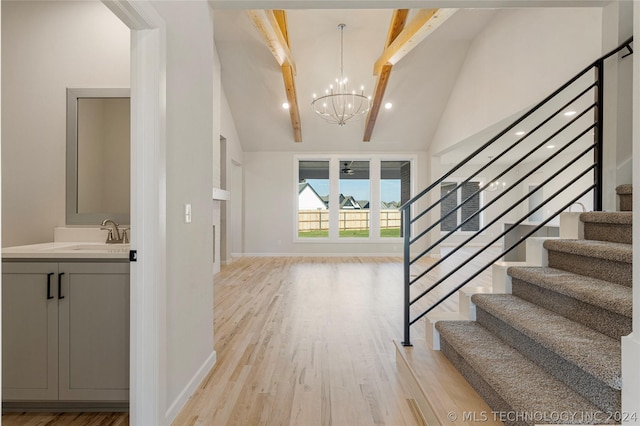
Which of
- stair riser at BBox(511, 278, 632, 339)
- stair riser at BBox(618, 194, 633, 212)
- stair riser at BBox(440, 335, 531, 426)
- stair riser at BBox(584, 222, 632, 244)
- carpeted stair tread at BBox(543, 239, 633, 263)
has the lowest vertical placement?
stair riser at BBox(440, 335, 531, 426)

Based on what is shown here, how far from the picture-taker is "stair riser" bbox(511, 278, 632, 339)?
154 cm

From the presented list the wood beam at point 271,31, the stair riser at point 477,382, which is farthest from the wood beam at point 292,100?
the stair riser at point 477,382

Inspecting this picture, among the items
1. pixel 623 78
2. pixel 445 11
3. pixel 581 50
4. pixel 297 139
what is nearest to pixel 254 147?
pixel 297 139

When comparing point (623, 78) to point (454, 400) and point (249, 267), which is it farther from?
point (249, 267)

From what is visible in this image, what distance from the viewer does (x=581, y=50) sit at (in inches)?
138

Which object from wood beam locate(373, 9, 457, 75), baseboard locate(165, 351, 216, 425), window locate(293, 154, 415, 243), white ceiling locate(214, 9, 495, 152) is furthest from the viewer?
window locate(293, 154, 415, 243)

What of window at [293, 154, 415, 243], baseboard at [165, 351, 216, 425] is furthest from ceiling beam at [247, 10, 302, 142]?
baseboard at [165, 351, 216, 425]

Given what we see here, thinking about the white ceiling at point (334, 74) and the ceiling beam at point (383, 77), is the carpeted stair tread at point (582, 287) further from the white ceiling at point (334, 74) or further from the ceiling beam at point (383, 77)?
the white ceiling at point (334, 74)

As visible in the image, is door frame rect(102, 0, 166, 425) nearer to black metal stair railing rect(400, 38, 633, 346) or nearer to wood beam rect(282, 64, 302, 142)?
black metal stair railing rect(400, 38, 633, 346)

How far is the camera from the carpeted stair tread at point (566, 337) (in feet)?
4.36

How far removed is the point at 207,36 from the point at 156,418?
245 centimetres

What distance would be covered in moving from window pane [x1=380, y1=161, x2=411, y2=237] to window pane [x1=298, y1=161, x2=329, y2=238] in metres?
1.42

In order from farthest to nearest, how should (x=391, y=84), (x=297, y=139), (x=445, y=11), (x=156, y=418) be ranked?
(x=297, y=139) < (x=391, y=84) < (x=445, y=11) < (x=156, y=418)

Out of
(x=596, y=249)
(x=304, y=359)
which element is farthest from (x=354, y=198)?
(x=596, y=249)
